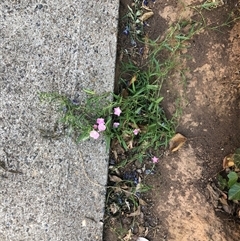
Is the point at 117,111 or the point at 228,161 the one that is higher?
the point at 117,111

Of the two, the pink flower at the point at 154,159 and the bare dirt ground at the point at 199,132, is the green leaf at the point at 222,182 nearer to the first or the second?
the bare dirt ground at the point at 199,132

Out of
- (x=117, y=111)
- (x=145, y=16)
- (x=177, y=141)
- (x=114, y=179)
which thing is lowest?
Result: (x=114, y=179)

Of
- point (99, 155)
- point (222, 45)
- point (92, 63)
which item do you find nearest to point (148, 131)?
point (99, 155)

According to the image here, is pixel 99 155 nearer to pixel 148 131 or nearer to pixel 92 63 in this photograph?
pixel 148 131

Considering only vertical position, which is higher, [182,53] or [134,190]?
[182,53]

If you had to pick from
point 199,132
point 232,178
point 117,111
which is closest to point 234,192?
point 232,178

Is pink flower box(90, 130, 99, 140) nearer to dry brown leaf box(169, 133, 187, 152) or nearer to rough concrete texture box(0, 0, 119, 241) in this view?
rough concrete texture box(0, 0, 119, 241)

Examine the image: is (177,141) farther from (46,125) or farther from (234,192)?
(46,125)

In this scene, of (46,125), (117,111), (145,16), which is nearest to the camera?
(46,125)
